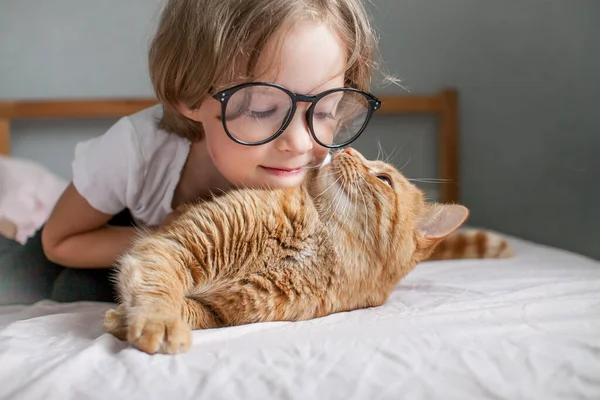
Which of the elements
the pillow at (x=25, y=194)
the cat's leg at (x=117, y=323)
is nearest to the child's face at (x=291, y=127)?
the cat's leg at (x=117, y=323)

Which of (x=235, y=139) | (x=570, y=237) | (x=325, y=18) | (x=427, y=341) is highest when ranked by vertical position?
(x=325, y=18)

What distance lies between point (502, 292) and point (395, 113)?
168 centimetres

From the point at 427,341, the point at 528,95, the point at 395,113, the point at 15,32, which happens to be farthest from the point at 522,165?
the point at 15,32

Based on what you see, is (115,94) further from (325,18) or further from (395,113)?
(325,18)

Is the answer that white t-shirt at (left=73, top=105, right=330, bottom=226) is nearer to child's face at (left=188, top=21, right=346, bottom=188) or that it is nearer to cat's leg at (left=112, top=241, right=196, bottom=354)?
child's face at (left=188, top=21, right=346, bottom=188)

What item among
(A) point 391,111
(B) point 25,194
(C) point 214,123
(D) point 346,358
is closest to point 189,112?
(C) point 214,123

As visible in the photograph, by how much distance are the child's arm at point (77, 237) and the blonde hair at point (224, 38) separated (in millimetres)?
367

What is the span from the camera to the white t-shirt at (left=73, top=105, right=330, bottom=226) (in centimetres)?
138

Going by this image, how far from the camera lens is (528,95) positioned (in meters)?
2.58

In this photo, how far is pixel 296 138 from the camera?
105cm

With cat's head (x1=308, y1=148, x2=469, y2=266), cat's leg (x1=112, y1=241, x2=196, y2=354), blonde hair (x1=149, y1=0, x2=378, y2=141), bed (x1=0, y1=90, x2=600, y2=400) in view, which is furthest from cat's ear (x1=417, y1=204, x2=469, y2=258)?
cat's leg (x1=112, y1=241, x2=196, y2=354)

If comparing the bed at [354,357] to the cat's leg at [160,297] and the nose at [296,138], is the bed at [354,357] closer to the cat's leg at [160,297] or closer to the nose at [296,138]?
the cat's leg at [160,297]

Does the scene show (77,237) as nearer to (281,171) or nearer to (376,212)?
(281,171)

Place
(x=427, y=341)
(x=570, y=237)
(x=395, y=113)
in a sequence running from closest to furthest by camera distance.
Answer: (x=427, y=341), (x=570, y=237), (x=395, y=113)
